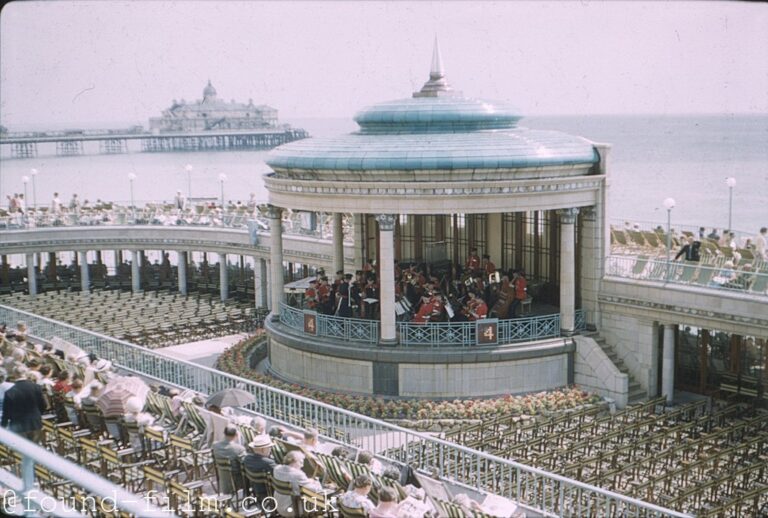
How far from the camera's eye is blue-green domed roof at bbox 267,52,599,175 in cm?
2723

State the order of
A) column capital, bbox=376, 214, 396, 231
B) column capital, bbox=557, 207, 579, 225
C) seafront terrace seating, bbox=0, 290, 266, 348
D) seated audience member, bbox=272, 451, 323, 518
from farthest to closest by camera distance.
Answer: seafront terrace seating, bbox=0, 290, 266, 348, column capital, bbox=557, 207, 579, 225, column capital, bbox=376, 214, 396, 231, seated audience member, bbox=272, 451, 323, 518

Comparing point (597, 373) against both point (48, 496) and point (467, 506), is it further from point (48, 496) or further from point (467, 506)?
point (48, 496)

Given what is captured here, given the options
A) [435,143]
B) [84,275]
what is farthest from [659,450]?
[84,275]

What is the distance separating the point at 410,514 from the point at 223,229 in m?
35.2

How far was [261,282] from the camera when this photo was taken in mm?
44531

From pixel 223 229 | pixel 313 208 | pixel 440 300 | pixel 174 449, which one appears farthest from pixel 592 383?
pixel 223 229

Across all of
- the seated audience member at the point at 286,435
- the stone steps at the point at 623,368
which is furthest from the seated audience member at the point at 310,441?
the stone steps at the point at 623,368

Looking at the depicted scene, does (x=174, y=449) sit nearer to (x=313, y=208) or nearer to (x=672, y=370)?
(x=313, y=208)

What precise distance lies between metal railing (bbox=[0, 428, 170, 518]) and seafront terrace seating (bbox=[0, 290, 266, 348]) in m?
27.0

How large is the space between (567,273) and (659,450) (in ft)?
24.5

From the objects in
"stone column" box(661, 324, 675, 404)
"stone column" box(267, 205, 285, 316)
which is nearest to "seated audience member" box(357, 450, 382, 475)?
"stone column" box(661, 324, 675, 404)

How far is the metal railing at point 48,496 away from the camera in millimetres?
7340

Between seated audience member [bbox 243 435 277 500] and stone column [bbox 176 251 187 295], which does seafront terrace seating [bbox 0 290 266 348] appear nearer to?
stone column [bbox 176 251 187 295]

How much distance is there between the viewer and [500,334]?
27938 millimetres
